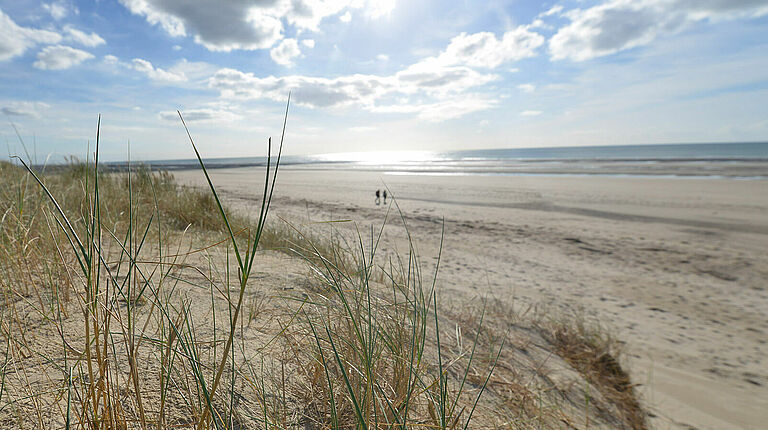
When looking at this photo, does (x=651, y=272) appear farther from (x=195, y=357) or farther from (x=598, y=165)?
(x=598, y=165)

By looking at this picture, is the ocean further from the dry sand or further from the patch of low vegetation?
the dry sand

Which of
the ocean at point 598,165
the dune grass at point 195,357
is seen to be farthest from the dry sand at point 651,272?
the ocean at point 598,165

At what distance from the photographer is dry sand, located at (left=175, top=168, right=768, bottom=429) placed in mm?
2764

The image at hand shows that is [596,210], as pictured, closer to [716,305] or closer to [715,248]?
[715,248]

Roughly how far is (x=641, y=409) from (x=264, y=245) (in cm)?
344

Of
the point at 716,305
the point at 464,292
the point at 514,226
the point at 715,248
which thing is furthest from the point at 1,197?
the point at 715,248

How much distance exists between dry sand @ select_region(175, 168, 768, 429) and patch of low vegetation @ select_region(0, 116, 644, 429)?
1.81ft

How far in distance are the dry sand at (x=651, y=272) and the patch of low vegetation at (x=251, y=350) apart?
0.55m

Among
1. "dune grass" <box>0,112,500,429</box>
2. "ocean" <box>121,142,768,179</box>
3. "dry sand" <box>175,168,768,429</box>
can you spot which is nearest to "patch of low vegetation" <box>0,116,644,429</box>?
"dune grass" <box>0,112,500,429</box>

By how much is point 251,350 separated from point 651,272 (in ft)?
18.8

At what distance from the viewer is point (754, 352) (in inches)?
127

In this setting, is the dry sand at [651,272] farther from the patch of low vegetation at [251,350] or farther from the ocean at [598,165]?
the ocean at [598,165]

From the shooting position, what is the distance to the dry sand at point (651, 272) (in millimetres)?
2764

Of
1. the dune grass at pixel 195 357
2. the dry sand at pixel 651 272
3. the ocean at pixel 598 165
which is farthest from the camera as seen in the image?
the ocean at pixel 598 165
